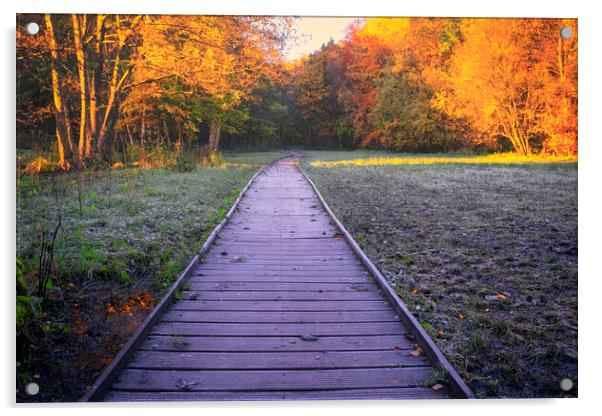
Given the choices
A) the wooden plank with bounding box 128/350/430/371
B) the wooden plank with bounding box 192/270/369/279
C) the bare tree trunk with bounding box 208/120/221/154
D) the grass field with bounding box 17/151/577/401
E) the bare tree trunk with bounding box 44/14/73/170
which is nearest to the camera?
the wooden plank with bounding box 128/350/430/371

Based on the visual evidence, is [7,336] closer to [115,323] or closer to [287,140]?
[115,323]

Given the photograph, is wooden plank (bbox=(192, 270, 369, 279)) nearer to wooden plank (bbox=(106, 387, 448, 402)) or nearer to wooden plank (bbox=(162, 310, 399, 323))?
wooden plank (bbox=(162, 310, 399, 323))

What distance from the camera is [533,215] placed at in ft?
21.8

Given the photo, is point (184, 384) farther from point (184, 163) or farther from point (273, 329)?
point (184, 163)

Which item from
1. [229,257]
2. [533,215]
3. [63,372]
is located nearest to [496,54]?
[533,215]

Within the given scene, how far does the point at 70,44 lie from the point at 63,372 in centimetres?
346

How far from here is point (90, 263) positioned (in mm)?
4230

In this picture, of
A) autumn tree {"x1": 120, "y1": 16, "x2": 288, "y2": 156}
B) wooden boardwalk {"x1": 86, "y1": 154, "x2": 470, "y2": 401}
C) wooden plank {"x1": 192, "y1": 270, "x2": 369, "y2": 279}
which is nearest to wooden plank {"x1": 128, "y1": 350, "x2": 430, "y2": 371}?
wooden boardwalk {"x1": 86, "y1": 154, "x2": 470, "y2": 401}

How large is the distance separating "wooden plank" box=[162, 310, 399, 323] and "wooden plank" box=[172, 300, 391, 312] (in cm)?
8

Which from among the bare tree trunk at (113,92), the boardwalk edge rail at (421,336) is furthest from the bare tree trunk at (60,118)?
the boardwalk edge rail at (421,336)

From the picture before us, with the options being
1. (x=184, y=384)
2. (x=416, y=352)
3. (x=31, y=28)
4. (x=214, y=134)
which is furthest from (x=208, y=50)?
(x=214, y=134)

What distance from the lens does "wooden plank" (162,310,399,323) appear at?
3.45 meters

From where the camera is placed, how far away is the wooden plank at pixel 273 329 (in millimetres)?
3218

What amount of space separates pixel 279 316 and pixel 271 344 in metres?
0.49
